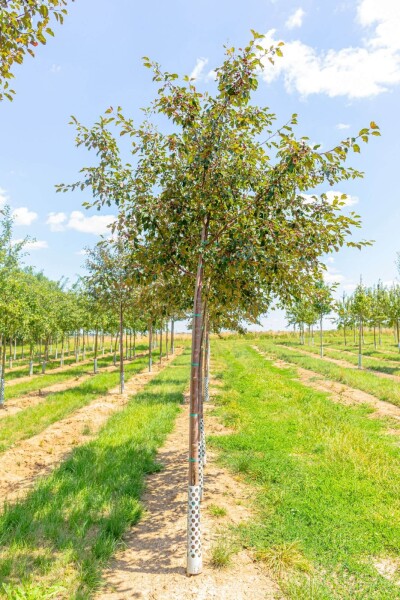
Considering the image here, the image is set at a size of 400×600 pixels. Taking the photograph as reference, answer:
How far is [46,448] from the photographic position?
11.5 m

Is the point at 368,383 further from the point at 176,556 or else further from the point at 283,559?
the point at 176,556

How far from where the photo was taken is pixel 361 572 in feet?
17.6

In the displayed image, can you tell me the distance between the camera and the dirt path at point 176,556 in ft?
16.7

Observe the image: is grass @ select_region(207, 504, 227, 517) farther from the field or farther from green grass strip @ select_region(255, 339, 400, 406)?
green grass strip @ select_region(255, 339, 400, 406)

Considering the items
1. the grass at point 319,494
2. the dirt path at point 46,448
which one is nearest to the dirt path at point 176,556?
the grass at point 319,494

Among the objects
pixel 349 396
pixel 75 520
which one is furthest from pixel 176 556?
pixel 349 396

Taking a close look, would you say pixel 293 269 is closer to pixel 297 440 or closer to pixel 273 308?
pixel 273 308

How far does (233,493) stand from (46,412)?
1086 cm

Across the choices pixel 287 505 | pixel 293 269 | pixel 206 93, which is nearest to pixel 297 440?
pixel 287 505

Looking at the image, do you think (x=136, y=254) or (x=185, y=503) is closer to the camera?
(x=136, y=254)

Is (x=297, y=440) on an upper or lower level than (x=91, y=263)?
lower

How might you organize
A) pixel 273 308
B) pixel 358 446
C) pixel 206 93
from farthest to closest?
pixel 358 446 < pixel 273 308 < pixel 206 93

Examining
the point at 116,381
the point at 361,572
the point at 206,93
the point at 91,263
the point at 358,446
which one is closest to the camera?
the point at 361,572

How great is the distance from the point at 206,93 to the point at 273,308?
473 centimetres
